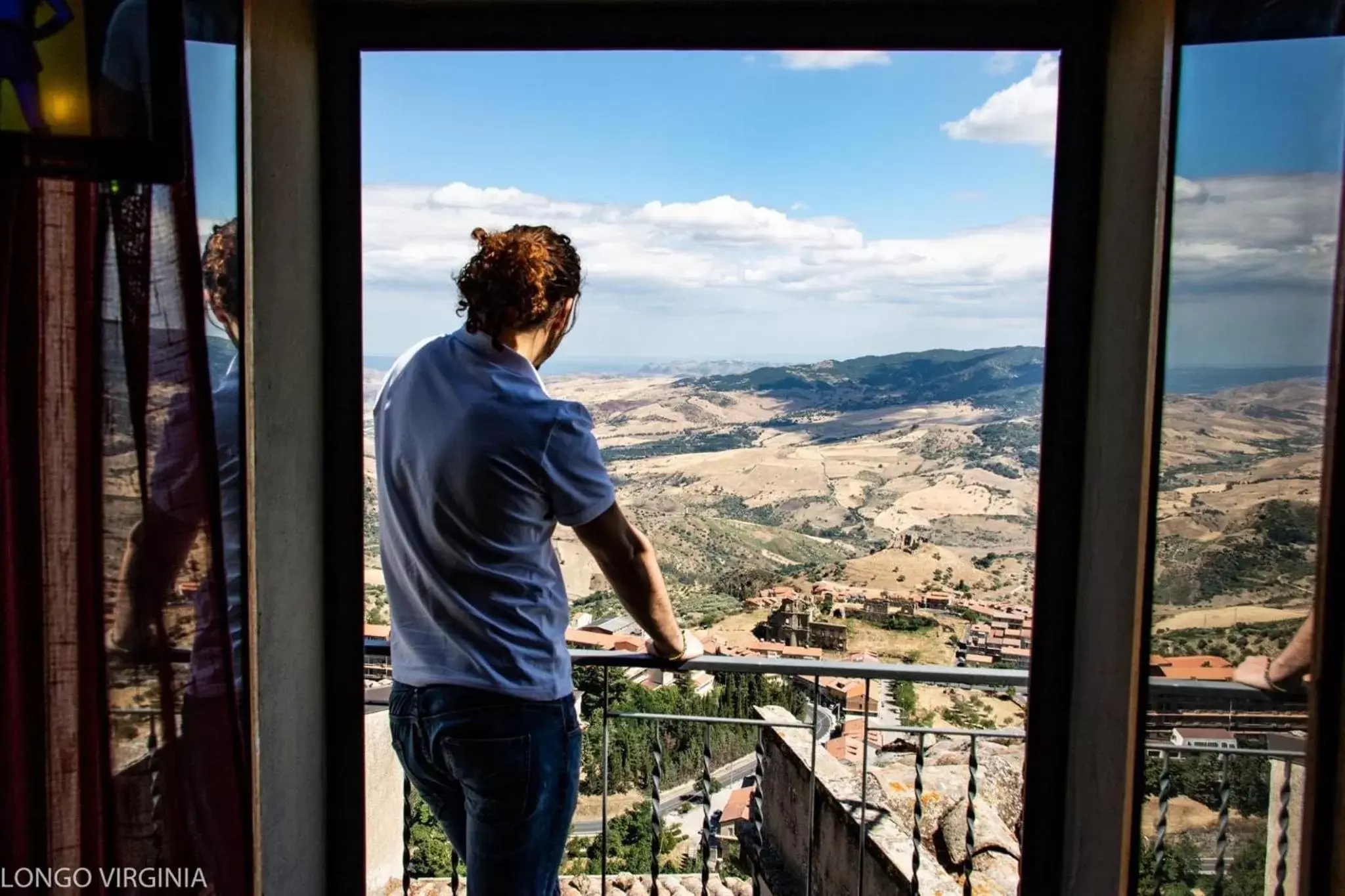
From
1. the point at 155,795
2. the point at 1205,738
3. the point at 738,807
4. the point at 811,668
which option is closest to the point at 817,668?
the point at 811,668

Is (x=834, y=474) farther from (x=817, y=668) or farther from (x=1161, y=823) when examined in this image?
(x=1161, y=823)

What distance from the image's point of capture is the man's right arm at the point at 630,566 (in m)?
1.58

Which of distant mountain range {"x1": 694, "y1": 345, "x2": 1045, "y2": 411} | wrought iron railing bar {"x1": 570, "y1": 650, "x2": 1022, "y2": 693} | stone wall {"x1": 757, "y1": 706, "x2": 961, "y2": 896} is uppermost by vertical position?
distant mountain range {"x1": 694, "y1": 345, "x2": 1045, "y2": 411}

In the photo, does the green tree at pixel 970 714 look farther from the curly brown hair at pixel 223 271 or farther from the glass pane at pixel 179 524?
the curly brown hair at pixel 223 271

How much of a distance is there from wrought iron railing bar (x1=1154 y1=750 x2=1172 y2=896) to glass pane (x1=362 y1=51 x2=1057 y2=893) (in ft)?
1.32

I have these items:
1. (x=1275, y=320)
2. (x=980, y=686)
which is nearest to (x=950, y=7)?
(x=1275, y=320)

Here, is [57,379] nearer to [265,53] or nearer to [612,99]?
[265,53]

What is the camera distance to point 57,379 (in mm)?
1106

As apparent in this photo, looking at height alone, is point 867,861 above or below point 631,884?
above

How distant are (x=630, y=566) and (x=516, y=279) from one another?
542 millimetres

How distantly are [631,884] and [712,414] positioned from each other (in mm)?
2186

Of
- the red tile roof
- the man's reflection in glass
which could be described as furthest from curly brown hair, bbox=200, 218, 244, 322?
the red tile roof

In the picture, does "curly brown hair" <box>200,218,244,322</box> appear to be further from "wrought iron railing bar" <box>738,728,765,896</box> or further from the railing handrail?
"wrought iron railing bar" <box>738,728,765,896</box>

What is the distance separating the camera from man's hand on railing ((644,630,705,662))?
6.13 ft
